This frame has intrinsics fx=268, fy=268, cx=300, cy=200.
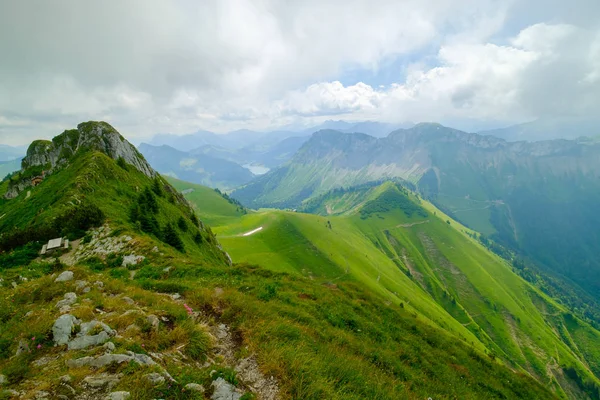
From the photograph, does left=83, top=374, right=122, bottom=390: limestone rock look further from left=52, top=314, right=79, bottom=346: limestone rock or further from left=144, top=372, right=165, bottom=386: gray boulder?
left=52, top=314, right=79, bottom=346: limestone rock

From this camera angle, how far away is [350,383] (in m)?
11.1

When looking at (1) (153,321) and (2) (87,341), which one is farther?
(1) (153,321)

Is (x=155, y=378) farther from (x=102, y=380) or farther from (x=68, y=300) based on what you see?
(x=68, y=300)

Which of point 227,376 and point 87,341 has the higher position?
point 87,341

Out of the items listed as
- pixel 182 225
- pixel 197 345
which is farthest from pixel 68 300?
pixel 182 225

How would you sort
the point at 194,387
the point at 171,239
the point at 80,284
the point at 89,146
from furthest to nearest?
the point at 89,146, the point at 171,239, the point at 80,284, the point at 194,387

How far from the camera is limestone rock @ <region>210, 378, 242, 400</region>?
8359 millimetres

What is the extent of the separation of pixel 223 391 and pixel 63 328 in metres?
6.51

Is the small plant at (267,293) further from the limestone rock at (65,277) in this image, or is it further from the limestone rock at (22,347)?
the limestone rock at (22,347)

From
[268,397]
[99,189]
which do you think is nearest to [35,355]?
[268,397]

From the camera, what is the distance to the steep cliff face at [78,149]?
244 feet

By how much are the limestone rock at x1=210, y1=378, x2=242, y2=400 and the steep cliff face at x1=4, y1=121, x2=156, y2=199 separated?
3169 inches

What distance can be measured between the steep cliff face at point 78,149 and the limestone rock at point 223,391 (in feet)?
264

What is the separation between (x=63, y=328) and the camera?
9812 mm
